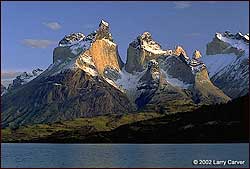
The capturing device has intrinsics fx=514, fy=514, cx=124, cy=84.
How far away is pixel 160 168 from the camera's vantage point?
119 meters

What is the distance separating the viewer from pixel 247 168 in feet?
373

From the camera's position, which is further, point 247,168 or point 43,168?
point 43,168

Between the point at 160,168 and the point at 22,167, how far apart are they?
35.1 m

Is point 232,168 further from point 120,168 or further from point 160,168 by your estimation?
point 120,168

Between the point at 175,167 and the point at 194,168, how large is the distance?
5.79 metres

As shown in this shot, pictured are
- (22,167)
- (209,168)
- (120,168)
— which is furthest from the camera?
(22,167)

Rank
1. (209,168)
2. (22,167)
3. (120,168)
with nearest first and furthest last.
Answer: (209,168), (120,168), (22,167)

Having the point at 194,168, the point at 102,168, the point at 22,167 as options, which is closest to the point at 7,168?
the point at 22,167

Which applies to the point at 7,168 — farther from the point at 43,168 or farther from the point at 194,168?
the point at 194,168

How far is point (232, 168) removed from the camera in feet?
376

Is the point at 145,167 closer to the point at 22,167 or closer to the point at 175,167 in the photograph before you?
the point at 175,167

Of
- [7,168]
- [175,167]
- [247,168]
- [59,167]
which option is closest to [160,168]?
[175,167]

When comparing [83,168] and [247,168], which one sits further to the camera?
[83,168]

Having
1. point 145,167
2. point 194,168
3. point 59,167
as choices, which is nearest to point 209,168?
point 194,168
